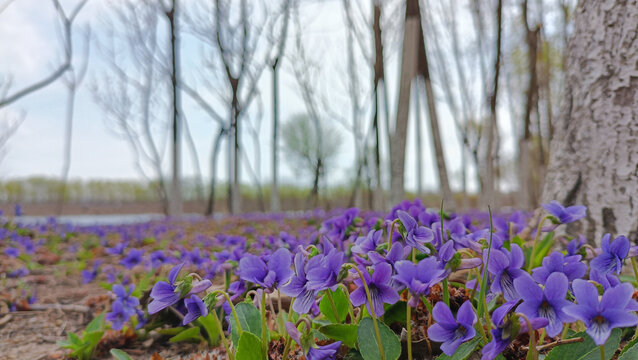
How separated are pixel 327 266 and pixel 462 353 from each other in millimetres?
321

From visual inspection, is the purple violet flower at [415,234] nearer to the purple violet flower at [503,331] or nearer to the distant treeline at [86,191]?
the purple violet flower at [503,331]

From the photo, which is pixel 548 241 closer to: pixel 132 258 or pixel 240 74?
pixel 132 258

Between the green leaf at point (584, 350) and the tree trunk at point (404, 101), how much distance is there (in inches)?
112

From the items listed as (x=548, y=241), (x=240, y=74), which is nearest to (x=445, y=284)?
(x=548, y=241)

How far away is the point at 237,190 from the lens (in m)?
13.4

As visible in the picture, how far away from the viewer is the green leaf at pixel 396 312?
1201 millimetres

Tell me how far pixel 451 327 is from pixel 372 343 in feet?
0.71

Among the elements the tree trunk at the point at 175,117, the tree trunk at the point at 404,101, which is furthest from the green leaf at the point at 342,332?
the tree trunk at the point at 175,117

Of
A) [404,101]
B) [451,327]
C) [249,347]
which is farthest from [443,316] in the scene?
[404,101]

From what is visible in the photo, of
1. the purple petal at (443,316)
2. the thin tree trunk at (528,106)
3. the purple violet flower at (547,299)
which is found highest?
the thin tree trunk at (528,106)

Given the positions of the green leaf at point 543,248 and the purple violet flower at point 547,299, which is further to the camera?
the green leaf at point 543,248

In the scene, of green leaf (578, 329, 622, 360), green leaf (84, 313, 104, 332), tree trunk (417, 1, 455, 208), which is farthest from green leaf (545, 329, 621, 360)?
tree trunk (417, 1, 455, 208)

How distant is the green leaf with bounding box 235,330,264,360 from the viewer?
1003mm

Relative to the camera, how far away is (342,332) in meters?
1.09
